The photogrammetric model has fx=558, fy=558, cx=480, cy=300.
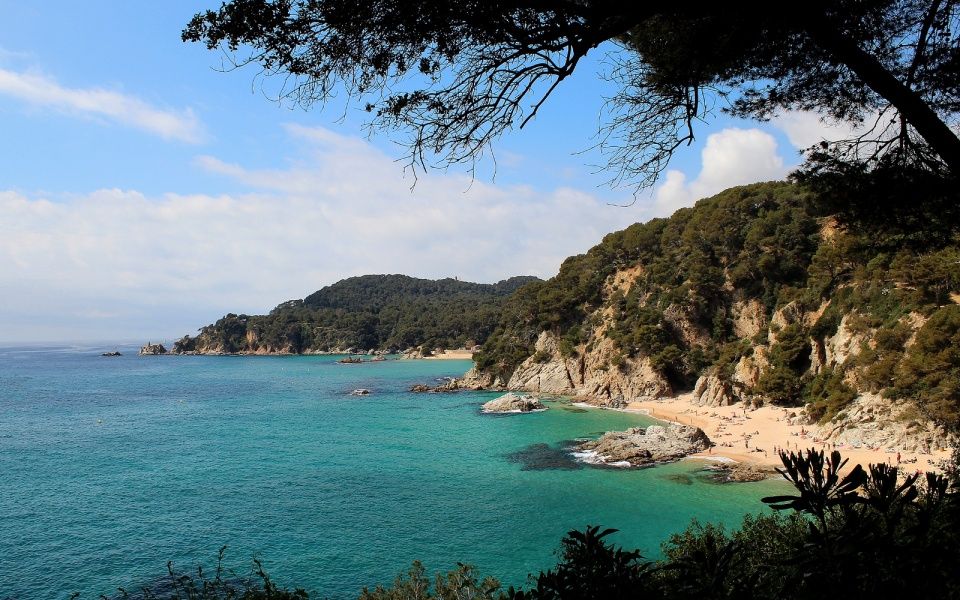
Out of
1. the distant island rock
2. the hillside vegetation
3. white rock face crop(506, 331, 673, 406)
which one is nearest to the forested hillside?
the distant island rock

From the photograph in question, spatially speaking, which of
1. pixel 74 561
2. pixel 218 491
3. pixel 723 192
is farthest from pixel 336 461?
pixel 723 192

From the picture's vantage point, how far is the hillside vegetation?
28266mm

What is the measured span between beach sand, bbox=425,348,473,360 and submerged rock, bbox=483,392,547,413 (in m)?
61.6

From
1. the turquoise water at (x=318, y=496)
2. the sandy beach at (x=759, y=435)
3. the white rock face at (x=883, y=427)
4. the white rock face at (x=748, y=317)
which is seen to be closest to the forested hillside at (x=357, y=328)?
the white rock face at (x=748, y=317)

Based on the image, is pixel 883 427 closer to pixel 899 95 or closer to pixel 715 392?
pixel 715 392

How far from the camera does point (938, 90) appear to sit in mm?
6434

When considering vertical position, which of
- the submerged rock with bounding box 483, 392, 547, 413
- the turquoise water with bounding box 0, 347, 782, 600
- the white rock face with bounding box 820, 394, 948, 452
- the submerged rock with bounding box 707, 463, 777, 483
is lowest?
the turquoise water with bounding box 0, 347, 782, 600

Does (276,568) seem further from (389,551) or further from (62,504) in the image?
(62,504)

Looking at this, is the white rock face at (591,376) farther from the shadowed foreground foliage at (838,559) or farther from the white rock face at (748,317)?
the shadowed foreground foliage at (838,559)

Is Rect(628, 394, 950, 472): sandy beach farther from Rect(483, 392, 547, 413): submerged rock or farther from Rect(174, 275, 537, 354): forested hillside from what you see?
Rect(174, 275, 537, 354): forested hillside

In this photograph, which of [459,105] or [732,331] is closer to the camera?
[459,105]

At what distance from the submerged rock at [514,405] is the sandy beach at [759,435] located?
8755mm

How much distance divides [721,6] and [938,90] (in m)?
3.41

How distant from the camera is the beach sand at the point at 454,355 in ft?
363
